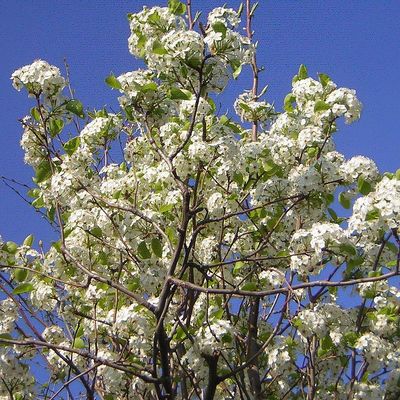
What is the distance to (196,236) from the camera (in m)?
5.69

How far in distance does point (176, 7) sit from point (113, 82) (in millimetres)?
916

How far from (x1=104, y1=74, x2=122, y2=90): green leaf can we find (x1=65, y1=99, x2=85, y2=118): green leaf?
0.95 ft

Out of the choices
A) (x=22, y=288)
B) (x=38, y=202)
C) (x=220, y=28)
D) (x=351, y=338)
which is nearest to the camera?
(x=220, y=28)

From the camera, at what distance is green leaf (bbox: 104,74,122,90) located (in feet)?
18.9

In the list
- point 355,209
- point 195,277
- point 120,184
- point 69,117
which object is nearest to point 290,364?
point 195,277

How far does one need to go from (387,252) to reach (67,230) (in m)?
2.76

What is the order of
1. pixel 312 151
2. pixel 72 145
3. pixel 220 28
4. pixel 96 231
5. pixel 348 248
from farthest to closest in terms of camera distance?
pixel 312 151 < pixel 72 145 < pixel 96 231 < pixel 348 248 < pixel 220 28

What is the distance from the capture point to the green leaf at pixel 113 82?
18.9 feet

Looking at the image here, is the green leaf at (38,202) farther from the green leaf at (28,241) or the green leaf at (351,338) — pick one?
the green leaf at (351,338)

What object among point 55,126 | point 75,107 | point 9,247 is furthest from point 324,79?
point 9,247

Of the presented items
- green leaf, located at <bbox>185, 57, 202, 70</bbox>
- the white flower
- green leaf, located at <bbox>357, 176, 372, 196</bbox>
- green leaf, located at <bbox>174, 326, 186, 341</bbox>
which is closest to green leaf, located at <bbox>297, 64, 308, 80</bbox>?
green leaf, located at <bbox>357, 176, 372, 196</bbox>

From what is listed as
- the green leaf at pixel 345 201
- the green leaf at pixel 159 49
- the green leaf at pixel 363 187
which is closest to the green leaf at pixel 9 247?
the green leaf at pixel 159 49

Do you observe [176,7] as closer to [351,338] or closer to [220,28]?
[220,28]

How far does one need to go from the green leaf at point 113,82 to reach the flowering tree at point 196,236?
0.01 m
